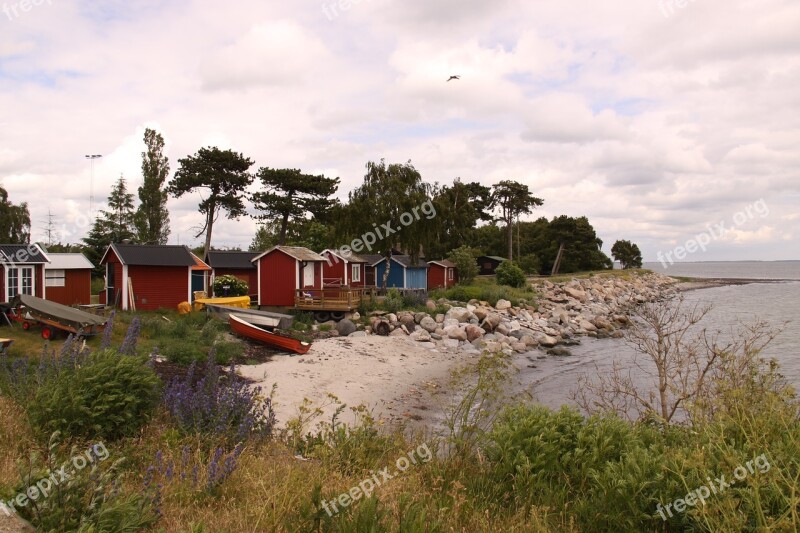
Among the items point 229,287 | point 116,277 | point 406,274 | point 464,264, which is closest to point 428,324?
point 229,287

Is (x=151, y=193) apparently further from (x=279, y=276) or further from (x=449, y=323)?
(x=449, y=323)

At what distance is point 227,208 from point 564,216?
147 ft

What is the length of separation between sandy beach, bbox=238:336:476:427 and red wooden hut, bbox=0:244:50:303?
11.4m

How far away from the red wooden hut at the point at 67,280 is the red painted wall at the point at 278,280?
829 centimetres

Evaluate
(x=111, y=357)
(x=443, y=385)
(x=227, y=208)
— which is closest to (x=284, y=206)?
(x=227, y=208)

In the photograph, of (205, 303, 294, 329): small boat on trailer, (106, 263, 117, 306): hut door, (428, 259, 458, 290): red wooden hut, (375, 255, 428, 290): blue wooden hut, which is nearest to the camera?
(205, 303, 294, 329): small boat on trailer

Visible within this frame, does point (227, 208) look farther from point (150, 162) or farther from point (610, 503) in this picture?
point (610, 503)

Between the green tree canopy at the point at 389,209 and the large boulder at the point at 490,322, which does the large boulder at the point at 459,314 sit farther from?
the green tree canopy at the point at 389,209

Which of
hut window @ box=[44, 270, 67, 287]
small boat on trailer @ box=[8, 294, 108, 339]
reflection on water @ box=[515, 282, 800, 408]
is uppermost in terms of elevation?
hut window @ box=[44, 270, 67, 287]

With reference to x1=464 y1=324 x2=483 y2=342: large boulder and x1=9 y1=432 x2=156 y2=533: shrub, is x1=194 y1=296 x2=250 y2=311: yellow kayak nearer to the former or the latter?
x1=464 y1=324 x2=483 y2=342: large boulder

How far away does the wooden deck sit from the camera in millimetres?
27094

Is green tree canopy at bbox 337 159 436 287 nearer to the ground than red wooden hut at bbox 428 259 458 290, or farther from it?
farther from it

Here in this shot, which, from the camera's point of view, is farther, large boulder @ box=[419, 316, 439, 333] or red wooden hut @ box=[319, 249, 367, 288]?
red wooden hut @ box=[319, 249, 367, 288]

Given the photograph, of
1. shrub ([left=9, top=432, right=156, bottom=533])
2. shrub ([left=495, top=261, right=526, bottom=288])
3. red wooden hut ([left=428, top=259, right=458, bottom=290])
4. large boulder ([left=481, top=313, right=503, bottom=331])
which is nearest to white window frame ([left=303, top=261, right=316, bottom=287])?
large boulder ([left=481, top=313, right=503, bottom=331])
